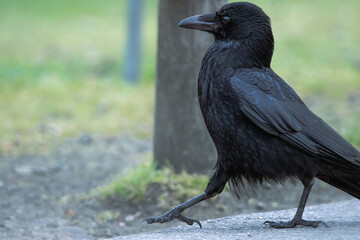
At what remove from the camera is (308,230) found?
11.8ft

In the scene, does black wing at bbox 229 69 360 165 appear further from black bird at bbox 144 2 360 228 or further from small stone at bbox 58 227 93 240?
small stone at bbox 58 227 93 240

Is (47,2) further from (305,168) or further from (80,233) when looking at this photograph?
(305,168)

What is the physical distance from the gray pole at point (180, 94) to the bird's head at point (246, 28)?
3.97 ft

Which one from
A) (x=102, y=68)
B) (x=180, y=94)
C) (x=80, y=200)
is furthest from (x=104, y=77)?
(x=80, y=200)

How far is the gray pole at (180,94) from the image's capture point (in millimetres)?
5156

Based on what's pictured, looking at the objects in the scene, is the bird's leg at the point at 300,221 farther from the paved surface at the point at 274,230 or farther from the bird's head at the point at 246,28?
the bird's head at the point at 246,28

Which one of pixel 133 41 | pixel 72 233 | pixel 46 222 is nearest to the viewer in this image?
pixel 72 233

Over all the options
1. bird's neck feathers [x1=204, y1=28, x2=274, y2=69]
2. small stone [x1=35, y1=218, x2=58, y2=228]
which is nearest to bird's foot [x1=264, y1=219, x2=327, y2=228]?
bird's neck feathers [x1=204, y1=28, x2=274, y2=69]

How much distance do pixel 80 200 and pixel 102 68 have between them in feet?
14.4

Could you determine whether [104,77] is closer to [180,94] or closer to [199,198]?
[180,94]

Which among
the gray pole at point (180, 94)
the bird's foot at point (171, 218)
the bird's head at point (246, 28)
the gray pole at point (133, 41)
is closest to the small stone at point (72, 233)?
the bird's foot at point (171, 218)

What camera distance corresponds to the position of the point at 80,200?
5.11 meters

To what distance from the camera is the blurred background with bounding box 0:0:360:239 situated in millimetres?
6605

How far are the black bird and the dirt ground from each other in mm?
708
